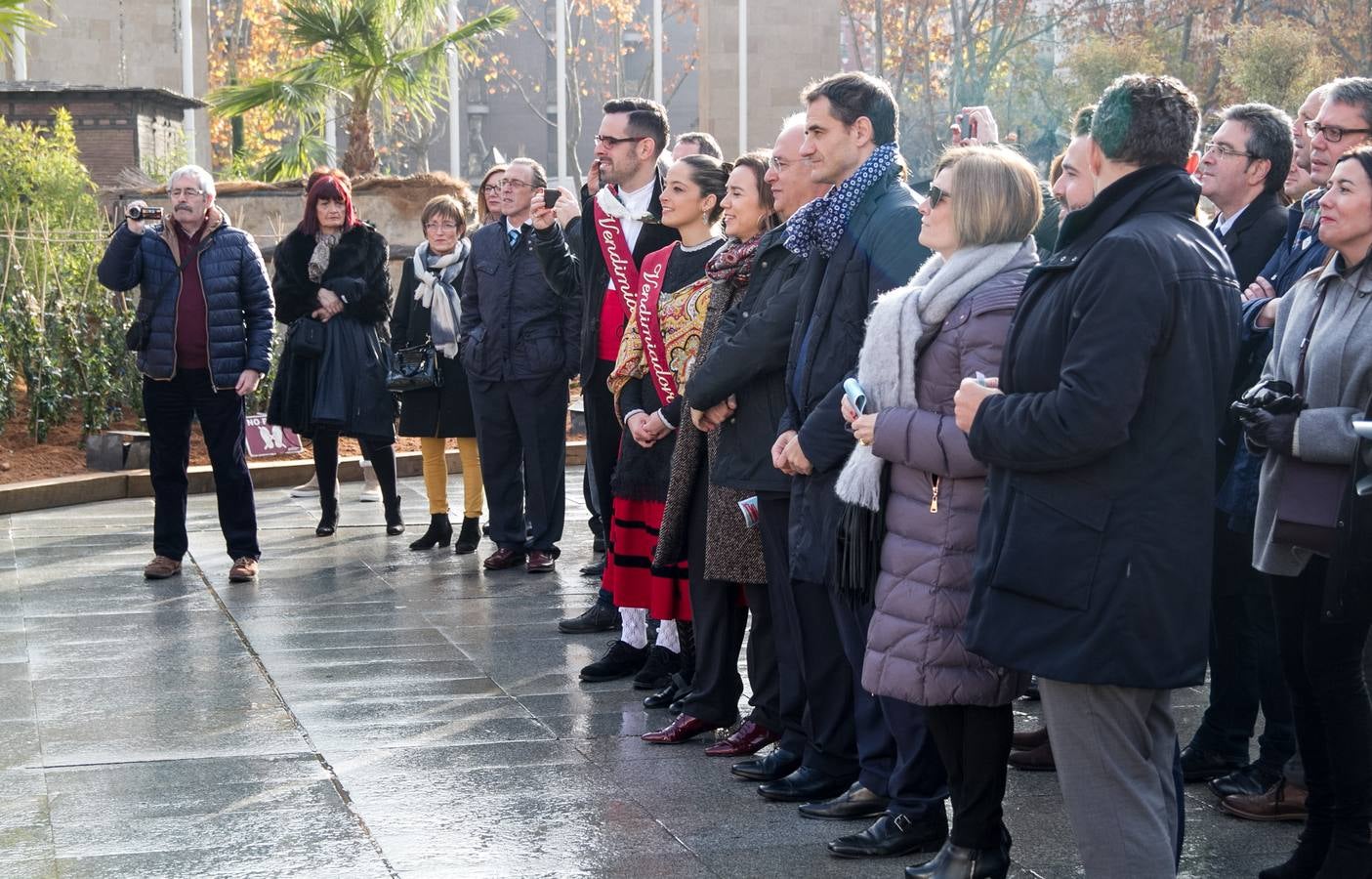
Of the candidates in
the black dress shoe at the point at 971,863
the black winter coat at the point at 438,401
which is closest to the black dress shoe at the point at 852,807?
the black dress shoe at the point at 971,863

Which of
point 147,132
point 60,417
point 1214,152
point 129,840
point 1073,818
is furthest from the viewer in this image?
point 147,132

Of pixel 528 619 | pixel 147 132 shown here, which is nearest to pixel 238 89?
pixel 147 132

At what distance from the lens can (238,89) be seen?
783 inches

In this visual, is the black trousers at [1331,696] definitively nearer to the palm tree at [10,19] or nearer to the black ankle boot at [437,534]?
the black ankle boot at [437,534]

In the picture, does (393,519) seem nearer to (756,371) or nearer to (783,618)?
(783,618)

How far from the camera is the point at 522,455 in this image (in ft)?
30.9

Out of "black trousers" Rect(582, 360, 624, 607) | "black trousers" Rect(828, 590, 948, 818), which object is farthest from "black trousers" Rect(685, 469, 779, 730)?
"black trousers" Rect(582, 360, 624, 607)

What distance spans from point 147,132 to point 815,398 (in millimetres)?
15992

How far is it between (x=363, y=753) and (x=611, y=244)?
257 cm

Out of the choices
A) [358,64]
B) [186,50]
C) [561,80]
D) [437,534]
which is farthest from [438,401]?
[561,80]

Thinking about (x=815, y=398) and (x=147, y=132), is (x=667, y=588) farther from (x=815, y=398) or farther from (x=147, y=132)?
(x=147, y=132)

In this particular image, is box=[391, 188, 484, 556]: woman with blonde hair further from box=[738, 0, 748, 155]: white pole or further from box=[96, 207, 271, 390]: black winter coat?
box=[738, 0, 748, 155]: white pole

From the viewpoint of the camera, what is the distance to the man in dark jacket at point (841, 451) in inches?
180

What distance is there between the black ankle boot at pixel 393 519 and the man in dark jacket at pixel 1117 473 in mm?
7228
